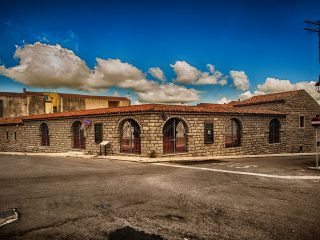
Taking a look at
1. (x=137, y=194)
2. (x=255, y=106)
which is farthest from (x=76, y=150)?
(x=255, y=106)

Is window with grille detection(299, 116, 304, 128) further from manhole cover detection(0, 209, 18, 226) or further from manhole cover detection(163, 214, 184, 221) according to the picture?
manhole cover detection(0, 209, 18, 226)

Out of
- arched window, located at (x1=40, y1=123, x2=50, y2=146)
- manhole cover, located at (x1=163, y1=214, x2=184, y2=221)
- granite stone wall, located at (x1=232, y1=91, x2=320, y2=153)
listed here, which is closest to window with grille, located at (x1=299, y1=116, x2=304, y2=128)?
granite stone wall, located at (x1=232, y1=91, x2=320, y2=153)

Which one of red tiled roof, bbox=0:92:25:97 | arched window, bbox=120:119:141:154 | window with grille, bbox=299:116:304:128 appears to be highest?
red tiled roof, bbox=0:92:25:97

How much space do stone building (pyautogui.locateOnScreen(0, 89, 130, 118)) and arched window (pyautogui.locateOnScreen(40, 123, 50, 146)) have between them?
1592 centimetres

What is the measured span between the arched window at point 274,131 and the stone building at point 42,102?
28.8 meters

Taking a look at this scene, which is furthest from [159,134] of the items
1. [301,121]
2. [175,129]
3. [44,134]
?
[301,121]

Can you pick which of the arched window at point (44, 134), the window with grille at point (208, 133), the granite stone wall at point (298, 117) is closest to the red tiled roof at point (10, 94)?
the arched window at point (44, 134)

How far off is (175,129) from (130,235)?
11276mm

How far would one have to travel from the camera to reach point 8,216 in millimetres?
4883

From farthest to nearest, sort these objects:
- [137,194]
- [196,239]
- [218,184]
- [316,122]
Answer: [316,122] → [218,184] → [137,194] → [196,239]

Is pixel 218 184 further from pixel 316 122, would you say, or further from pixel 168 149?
pixel 168 149

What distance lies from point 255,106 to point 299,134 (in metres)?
4.91

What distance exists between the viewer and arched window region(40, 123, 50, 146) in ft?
→ 67.6

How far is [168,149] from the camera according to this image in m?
14.9
